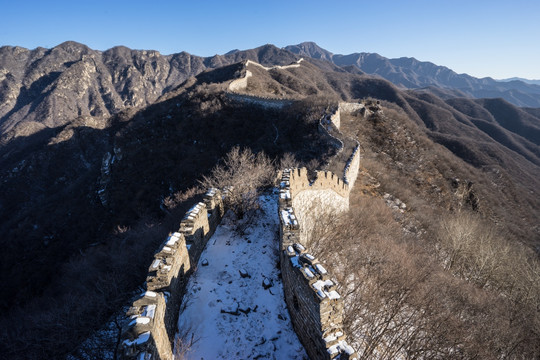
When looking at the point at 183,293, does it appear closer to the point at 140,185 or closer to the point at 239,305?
the point at 239,305

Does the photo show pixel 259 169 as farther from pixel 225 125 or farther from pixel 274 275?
pixel 225 125

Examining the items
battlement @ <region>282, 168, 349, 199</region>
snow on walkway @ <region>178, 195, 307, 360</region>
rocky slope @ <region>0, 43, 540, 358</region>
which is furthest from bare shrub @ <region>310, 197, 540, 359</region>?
rocky slope @ <region>0, 43, 540, 358</region>

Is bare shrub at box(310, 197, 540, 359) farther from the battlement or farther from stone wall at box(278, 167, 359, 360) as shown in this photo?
the battlement

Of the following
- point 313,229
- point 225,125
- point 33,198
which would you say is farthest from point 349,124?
point 33,198

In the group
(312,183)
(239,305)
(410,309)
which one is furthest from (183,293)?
(312,183)

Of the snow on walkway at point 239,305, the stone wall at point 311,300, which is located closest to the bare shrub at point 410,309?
the stone wall at point 311,300

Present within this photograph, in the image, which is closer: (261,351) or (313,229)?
(261,351)

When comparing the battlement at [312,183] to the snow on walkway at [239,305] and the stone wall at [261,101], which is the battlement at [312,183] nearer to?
the snow on walkway at [239,305]
